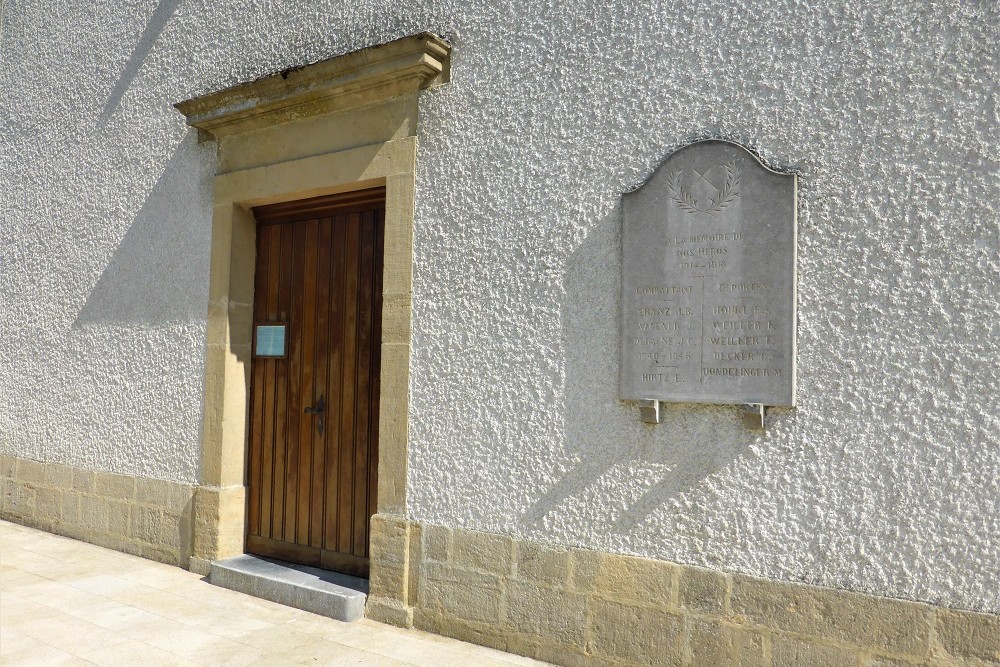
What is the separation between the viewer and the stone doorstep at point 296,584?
404 cm

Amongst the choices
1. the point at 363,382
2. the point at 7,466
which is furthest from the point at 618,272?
the point at 7,466

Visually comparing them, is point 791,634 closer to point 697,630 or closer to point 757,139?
point 697,630

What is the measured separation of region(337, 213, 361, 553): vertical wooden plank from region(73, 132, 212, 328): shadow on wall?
41.1 inches

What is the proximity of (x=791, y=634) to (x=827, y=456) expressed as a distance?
0.68 metres

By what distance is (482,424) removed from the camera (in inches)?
148

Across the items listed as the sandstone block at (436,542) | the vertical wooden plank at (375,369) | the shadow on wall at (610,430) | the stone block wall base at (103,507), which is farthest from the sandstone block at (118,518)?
the shadow on wall at (610,430)

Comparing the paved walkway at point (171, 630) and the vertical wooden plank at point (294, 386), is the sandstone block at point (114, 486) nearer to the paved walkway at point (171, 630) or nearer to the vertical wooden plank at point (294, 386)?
the paved walkway at point (171, 630)

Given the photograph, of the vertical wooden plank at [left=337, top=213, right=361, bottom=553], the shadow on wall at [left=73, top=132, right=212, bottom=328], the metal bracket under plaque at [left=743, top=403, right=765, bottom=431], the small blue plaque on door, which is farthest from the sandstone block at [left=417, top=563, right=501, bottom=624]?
the shadow on wall at [left=73, top=132, right=212, bottom=328]

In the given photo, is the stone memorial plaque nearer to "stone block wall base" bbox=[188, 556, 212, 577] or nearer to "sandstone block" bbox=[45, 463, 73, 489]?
"stone block wall base" bbox=[188, 556, 212, 577]

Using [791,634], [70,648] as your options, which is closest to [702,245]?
[791,634]

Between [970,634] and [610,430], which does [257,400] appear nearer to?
[610,430]

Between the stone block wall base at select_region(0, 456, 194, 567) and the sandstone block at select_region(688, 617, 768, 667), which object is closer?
the sandstone block at select_region(688, 617, 768, 667)

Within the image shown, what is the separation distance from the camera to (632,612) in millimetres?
3254

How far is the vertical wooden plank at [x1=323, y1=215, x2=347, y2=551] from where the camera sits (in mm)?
4570
